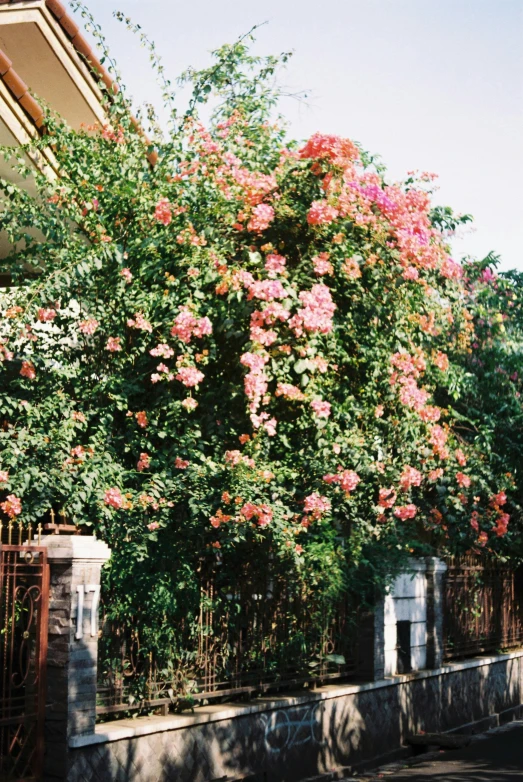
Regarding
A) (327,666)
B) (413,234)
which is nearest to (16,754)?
(327,666)

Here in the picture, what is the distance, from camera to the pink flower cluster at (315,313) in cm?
925

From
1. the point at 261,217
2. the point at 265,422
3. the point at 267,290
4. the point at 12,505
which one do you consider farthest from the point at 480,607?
the point at 12,505

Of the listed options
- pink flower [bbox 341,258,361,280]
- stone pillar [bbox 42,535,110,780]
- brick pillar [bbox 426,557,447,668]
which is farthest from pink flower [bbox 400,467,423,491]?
brick pillar [bbox 426,557,447,668]

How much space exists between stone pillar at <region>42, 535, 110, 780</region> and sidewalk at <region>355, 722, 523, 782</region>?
4.41 meters

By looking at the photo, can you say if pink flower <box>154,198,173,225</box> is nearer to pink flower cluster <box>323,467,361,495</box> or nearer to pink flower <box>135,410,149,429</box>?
pink flower <box>135,410,149,429</box>

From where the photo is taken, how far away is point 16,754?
747 cm

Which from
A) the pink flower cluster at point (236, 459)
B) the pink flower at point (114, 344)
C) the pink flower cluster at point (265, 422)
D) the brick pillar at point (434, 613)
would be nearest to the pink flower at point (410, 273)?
the pink flower cluster at point (265, 422)

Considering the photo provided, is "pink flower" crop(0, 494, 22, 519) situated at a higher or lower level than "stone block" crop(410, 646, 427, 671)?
higher

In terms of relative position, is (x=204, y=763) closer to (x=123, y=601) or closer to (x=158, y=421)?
(x=123, y=601)

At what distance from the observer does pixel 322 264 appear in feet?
31.3

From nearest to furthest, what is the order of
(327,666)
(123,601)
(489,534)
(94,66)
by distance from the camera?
1. (123,601)
2. (327,666)
3. (94,66)
4. (489,534)

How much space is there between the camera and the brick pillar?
47.7 feet

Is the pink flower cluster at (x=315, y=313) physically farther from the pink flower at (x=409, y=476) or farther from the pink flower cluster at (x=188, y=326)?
the pink flower at (x=409, y=476)

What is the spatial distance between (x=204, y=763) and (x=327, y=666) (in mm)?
3019
